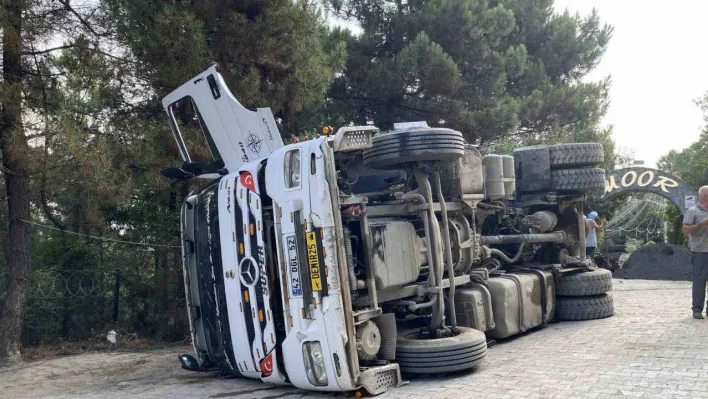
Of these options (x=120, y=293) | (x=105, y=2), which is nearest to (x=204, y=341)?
(x=120, y=293)

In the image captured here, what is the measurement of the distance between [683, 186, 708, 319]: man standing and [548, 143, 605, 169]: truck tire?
140 cm

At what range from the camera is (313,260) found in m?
4.73

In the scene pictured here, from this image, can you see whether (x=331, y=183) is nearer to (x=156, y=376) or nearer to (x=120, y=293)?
(x=156, y=376)

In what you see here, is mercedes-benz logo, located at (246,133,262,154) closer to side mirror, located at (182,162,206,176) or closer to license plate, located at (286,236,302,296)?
side mirror, located at (182,162,206,176)

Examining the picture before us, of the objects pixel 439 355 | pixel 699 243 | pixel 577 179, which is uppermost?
pixel 577 179

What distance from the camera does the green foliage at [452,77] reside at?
14.4m

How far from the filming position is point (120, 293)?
10.1 meters

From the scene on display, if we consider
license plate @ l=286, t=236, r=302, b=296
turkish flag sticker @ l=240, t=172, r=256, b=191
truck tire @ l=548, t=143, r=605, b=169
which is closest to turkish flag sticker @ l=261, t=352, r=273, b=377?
license plate @ l=286, t=236, r=302, b=296

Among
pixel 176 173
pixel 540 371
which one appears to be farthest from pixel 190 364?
pixel 540 371

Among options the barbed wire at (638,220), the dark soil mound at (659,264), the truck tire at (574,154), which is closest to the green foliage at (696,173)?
the barbed wire at (638,220)

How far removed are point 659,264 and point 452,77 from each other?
5951 mm

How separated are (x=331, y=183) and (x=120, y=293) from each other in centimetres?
664

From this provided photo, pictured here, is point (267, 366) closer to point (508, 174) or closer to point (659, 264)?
point (508, 174)

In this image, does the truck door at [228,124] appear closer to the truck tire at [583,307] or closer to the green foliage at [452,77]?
the truck tire at [583,307]
